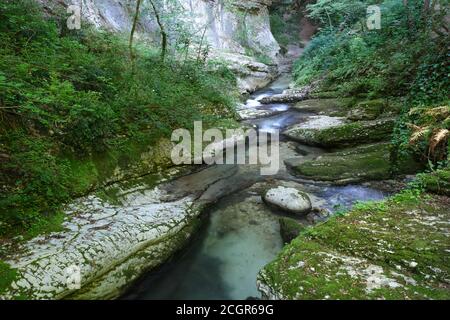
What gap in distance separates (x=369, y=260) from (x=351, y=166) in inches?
158

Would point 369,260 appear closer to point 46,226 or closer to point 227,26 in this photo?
point 46,226

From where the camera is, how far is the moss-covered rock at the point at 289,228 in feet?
17.1

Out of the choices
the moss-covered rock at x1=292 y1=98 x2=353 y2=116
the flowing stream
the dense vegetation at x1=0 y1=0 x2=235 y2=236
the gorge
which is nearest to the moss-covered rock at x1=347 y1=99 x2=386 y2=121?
the gorge

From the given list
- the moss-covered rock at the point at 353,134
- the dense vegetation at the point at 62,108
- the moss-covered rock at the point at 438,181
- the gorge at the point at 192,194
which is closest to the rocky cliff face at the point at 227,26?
the gorge at the point at 192,194

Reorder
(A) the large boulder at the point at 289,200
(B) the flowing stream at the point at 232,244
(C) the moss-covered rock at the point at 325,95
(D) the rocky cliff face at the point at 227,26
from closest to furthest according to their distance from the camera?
1. (B) the flowing stream at the point at 232,244
2. (A) the large boulder at the point at 289,200
3. (D) the rocky cliff face at the point at 227,26
4. (C) the moss-covered rock at the point at 325,95

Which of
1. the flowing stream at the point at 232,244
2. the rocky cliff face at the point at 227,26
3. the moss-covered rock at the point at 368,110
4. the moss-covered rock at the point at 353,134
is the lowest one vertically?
the flowing stream at the point at 232,244

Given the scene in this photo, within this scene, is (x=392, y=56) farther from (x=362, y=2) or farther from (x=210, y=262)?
(x=210, y=262)

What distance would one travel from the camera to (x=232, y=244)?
18.0 feet

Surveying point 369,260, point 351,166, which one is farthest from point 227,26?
point 369,260

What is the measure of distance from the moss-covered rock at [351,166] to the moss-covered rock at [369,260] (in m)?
2.32

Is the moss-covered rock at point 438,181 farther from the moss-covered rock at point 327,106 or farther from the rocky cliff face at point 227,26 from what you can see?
the rocky cliff face at point 227,26

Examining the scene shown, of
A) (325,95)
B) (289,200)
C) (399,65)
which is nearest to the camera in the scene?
(289,200)

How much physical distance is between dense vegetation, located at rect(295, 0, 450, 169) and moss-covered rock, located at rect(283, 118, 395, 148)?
692 millimetres
